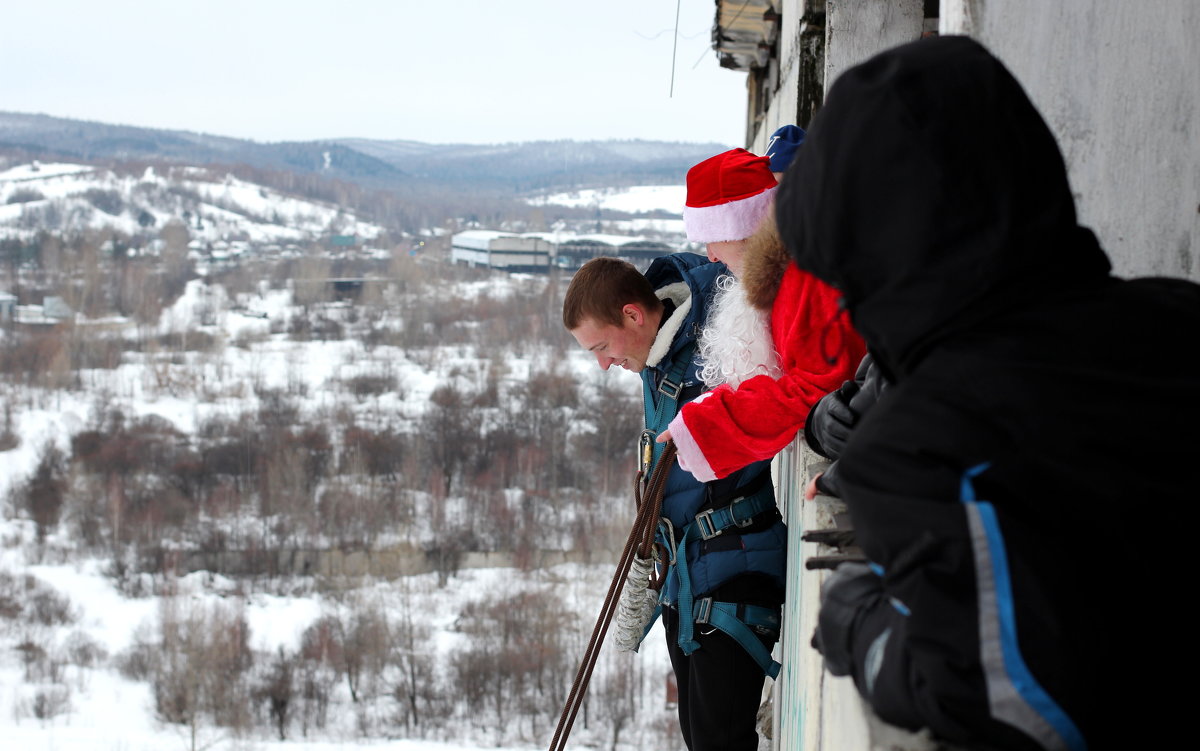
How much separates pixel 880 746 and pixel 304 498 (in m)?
35.8

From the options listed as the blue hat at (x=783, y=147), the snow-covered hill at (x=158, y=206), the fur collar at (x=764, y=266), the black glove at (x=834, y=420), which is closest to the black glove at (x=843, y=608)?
the black glove at (x=834, y=420)

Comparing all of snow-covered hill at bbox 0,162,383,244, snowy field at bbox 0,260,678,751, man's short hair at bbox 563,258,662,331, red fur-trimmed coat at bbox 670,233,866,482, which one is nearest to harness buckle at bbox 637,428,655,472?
man's short hair at bbox 563,258,662,331

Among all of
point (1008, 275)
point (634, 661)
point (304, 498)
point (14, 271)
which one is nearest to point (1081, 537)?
point (1008, 275)

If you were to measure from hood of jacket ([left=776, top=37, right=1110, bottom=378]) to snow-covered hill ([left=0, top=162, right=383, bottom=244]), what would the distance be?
88.9m

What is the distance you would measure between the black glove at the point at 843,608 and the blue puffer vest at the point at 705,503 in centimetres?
109

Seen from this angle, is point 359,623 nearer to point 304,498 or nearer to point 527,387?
point 304,498

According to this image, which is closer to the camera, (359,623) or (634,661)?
(634,661)

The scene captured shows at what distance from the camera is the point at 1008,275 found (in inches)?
32.6

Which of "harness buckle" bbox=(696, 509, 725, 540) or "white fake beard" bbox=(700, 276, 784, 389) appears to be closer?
"white fake beard" bbox=(700, 276, 784, 389)

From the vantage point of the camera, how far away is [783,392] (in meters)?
1.71

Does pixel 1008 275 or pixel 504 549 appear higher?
pixel 1008 275

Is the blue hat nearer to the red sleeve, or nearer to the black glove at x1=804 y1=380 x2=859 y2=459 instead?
the red sleeve

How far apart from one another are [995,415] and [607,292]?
58.2 inches

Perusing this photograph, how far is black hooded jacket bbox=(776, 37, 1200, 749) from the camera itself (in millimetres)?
766
